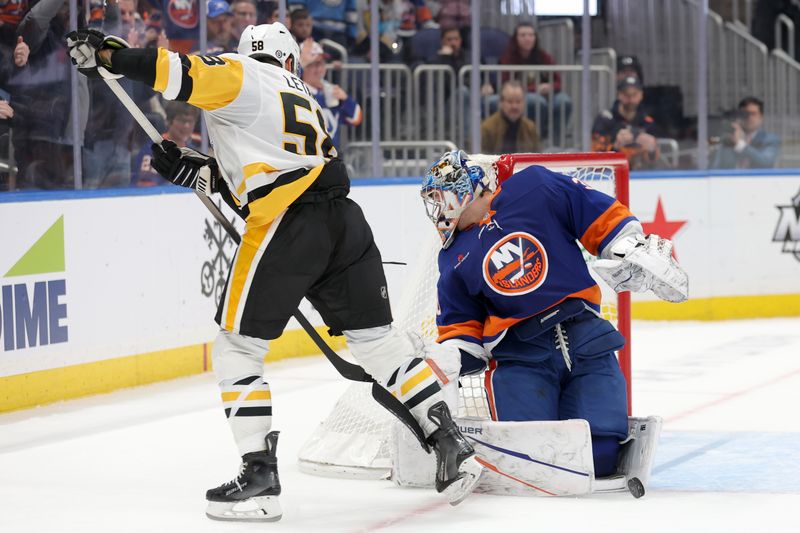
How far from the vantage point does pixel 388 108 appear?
A: 7.33 metres

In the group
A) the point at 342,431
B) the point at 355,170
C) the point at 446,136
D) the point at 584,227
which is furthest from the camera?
the point at 446,136

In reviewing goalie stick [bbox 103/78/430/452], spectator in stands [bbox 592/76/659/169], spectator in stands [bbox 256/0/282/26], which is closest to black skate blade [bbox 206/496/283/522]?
goalie stick [bbox 103/78/430/452]

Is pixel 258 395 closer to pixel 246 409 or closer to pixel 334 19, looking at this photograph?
pixel 246 409

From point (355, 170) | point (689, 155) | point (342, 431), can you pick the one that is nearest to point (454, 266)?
point (342, 431)

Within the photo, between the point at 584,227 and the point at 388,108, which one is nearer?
the point at 584,227

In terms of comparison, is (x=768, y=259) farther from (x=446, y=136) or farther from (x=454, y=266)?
(x=454, y=266)

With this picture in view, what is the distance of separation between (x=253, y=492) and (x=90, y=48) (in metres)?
1.10

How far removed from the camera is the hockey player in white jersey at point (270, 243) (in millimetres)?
3344

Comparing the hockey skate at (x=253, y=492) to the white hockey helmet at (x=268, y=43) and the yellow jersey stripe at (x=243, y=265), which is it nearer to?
the yellow jersey stripe at (x=243, y=265)

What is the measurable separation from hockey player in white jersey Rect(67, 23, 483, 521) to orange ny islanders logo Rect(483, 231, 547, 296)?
29 centimetres

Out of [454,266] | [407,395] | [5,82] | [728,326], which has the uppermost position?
[5,82]

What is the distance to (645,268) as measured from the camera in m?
3.50

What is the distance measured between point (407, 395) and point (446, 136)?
13.9 feet

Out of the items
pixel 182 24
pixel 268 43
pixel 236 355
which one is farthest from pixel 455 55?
pixel 236 355
